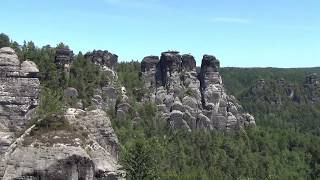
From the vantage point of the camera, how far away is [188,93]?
14250 centimetres

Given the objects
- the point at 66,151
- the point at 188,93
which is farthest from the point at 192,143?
the point at 66,151

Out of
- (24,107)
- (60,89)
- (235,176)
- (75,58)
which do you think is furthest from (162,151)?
(24,107)

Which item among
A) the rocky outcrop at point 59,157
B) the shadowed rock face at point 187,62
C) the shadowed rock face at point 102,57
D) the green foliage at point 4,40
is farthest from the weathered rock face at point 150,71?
the rocky outcrop at point 59,157

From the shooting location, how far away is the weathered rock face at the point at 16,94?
242ft

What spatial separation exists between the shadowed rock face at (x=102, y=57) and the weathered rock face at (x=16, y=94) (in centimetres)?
6925

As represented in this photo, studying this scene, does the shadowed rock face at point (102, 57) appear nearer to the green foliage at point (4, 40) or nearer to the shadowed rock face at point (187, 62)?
the shadowed rock face at point (187, 62)

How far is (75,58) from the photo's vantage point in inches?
5541

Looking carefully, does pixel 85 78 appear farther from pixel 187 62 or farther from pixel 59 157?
pixel 59 157

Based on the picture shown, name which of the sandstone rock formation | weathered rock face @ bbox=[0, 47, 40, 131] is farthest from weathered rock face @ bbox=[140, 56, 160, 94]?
the sandstone rock formation

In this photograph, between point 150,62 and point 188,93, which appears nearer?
point 188,93

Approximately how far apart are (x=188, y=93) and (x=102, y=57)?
23.8 m

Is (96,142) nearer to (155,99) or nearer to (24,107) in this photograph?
(24,107)

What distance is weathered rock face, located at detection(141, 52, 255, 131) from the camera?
452ft

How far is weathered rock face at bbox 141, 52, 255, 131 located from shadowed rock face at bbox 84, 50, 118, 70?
904 centimetres
